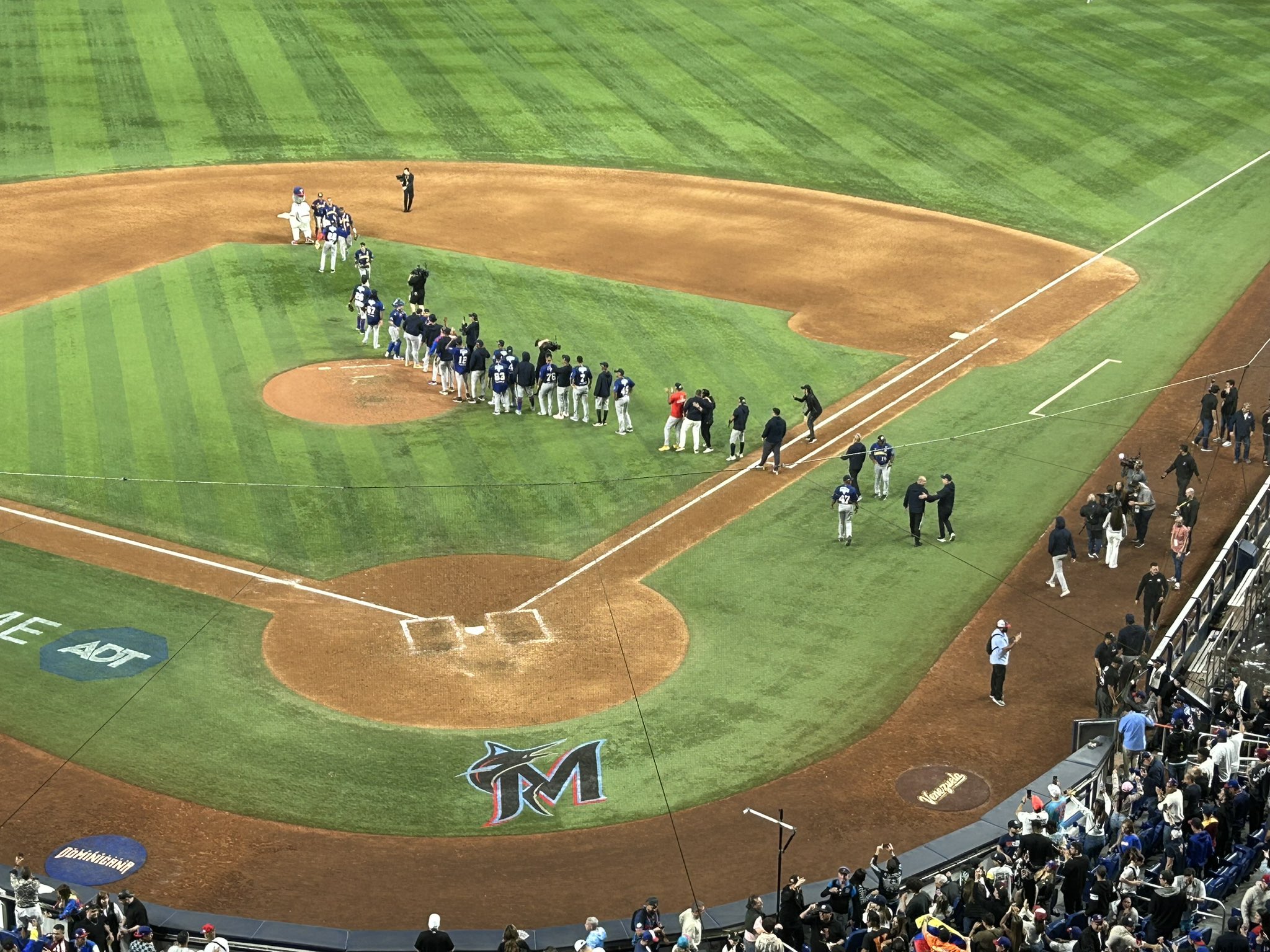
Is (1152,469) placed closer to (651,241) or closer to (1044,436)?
(1044,436)

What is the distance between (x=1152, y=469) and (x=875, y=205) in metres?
20.0

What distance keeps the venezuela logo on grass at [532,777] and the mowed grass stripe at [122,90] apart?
37.6 meters

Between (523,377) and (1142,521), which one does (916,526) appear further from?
(523,377)

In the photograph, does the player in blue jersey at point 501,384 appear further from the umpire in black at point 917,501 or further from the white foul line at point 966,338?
the umpire in black at point 917,501

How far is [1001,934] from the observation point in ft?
57.5

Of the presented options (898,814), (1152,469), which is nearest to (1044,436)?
→ (1152,469)

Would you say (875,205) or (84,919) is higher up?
(875,205)

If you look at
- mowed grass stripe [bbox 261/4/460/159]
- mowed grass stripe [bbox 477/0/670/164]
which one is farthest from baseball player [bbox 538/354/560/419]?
mowed grass stripe [bbox 261/4/460/159]

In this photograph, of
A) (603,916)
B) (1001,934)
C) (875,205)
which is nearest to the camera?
(1001,934)

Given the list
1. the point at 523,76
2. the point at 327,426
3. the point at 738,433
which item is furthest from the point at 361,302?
the point at 523,76

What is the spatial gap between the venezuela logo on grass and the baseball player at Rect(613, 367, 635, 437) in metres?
12.6

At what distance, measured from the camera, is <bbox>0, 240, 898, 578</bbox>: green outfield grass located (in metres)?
32.2

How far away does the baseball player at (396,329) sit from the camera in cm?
4000

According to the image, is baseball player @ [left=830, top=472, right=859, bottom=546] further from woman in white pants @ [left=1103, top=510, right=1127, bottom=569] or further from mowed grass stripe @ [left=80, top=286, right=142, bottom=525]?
mowed grass stripe @ [left=80, top=286, right=142, bottom=525]
